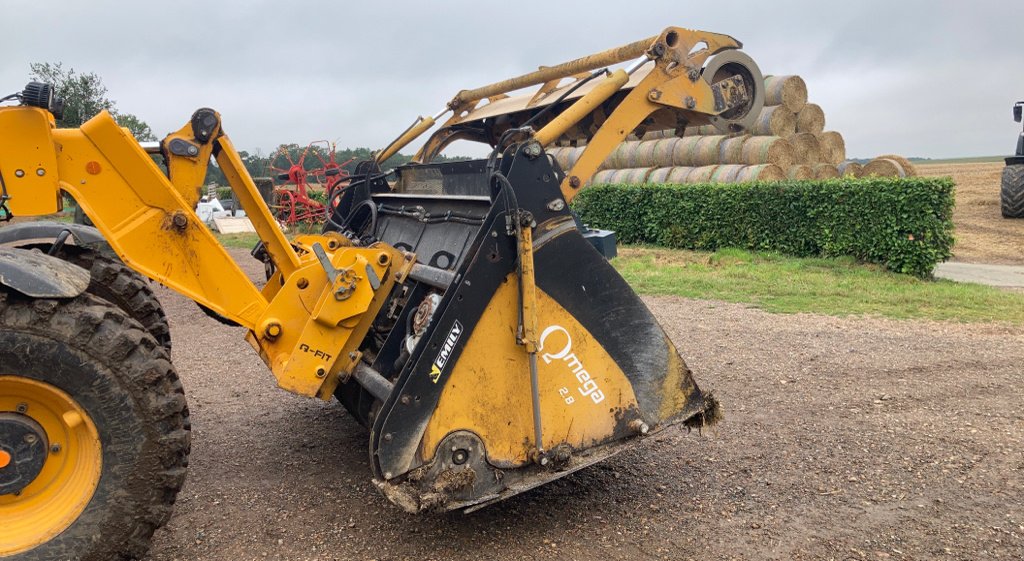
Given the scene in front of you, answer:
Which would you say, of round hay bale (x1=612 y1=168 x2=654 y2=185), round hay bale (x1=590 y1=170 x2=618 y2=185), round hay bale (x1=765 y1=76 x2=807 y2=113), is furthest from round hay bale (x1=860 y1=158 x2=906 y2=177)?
round hay bale (x1=590 y1=170 x2=618 y2=185)

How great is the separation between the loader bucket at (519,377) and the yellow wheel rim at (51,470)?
1.08m

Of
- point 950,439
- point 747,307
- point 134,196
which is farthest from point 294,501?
point 747,307

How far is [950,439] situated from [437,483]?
3202 mm

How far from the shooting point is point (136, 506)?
120 inches

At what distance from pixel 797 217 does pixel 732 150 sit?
4380 millimetres

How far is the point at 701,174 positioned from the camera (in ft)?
56.5

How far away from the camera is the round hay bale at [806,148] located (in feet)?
55.3

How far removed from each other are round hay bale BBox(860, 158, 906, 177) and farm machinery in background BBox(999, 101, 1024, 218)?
256 centimetres

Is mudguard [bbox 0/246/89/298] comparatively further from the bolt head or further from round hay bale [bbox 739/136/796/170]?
round hay bale [bbox 739/136/796/170]

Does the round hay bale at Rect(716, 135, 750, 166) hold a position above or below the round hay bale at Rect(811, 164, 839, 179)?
above

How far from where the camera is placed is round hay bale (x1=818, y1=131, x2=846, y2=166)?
17.6 metres

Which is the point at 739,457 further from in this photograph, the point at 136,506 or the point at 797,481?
the point at 136,506

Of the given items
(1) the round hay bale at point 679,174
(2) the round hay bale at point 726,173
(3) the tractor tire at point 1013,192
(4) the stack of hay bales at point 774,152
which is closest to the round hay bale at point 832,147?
(4) the stack of hay bales at point 774,152

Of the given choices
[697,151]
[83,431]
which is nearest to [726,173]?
[697,151]
